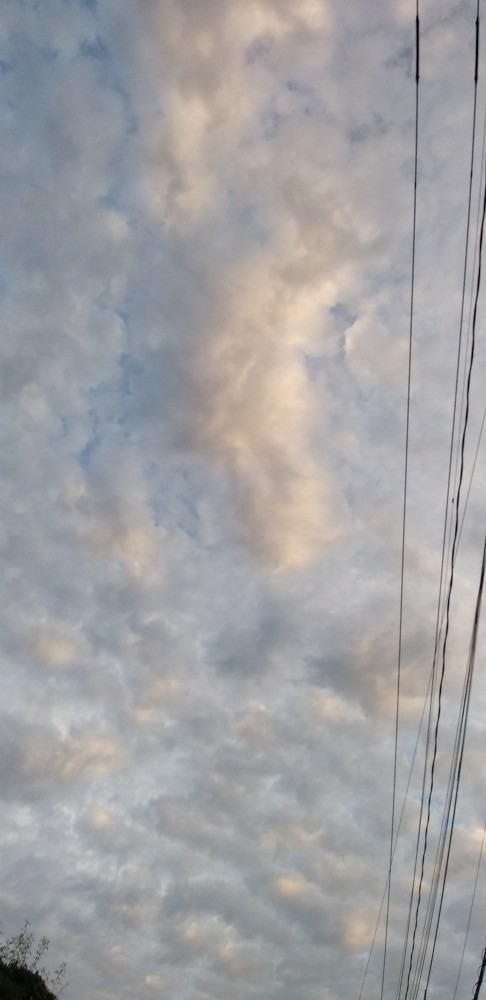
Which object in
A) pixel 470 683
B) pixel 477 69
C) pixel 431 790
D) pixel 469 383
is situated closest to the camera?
pixel 477 69

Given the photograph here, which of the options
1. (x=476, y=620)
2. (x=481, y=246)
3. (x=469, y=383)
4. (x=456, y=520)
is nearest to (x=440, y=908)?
(x=476, y=620)

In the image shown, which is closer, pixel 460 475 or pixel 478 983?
pixel 460 475

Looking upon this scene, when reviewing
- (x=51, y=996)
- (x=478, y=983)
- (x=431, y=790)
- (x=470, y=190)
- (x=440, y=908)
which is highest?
(x=470, y=190)

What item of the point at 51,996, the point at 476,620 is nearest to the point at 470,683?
the point at 476,620

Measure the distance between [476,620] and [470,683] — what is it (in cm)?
263

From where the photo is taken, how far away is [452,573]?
18.5 metres

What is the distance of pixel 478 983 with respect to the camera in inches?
799

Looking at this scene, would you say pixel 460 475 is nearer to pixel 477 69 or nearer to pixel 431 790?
pixel 477 69

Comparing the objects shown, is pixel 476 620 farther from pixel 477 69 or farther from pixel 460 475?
pixel 477 69

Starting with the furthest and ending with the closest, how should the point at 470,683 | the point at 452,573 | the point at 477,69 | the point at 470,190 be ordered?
the point at 470,683 → the point at 452,573 → the point at 470,190 → the point at 477,69

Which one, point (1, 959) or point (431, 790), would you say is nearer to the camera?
point (431, 790)

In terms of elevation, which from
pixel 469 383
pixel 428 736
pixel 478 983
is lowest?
pixel 478 983

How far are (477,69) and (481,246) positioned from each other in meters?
3.28

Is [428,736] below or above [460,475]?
below
